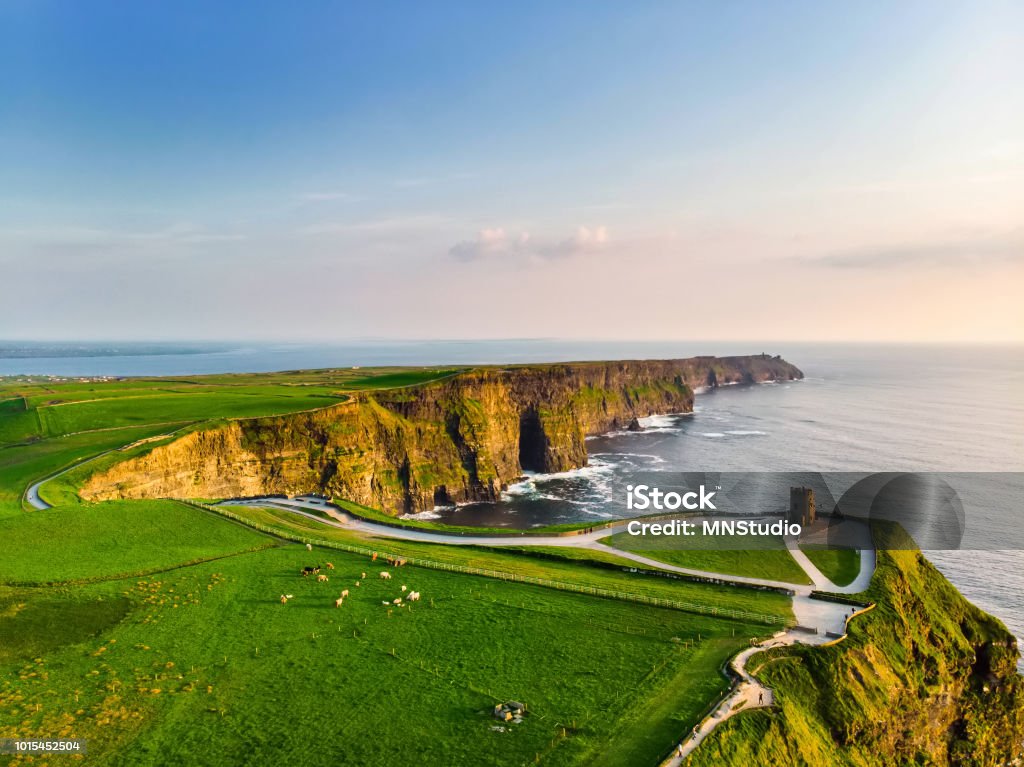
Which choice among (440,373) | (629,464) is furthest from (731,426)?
(440,373)

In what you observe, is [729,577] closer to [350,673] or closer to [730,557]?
[730,557]

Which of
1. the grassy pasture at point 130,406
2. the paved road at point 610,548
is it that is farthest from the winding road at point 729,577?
the grassy pasture at point 130,406

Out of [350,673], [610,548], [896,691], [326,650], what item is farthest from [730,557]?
[326,650]

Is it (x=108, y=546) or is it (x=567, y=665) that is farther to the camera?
(x=108, y=546)

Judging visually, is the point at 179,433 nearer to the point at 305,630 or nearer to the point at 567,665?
the point at 305,630

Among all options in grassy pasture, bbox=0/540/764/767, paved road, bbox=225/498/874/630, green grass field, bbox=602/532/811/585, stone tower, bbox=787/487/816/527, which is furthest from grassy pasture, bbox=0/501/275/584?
stone tower, bbox=787/487/816/527

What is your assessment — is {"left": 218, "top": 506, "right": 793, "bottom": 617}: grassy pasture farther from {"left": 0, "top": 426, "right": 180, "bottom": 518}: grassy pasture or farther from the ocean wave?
the ocean wave

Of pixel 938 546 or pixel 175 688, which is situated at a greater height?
pixel 175 688

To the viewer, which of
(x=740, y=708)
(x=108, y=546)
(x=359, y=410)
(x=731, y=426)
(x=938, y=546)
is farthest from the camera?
(x=731, y=426)
